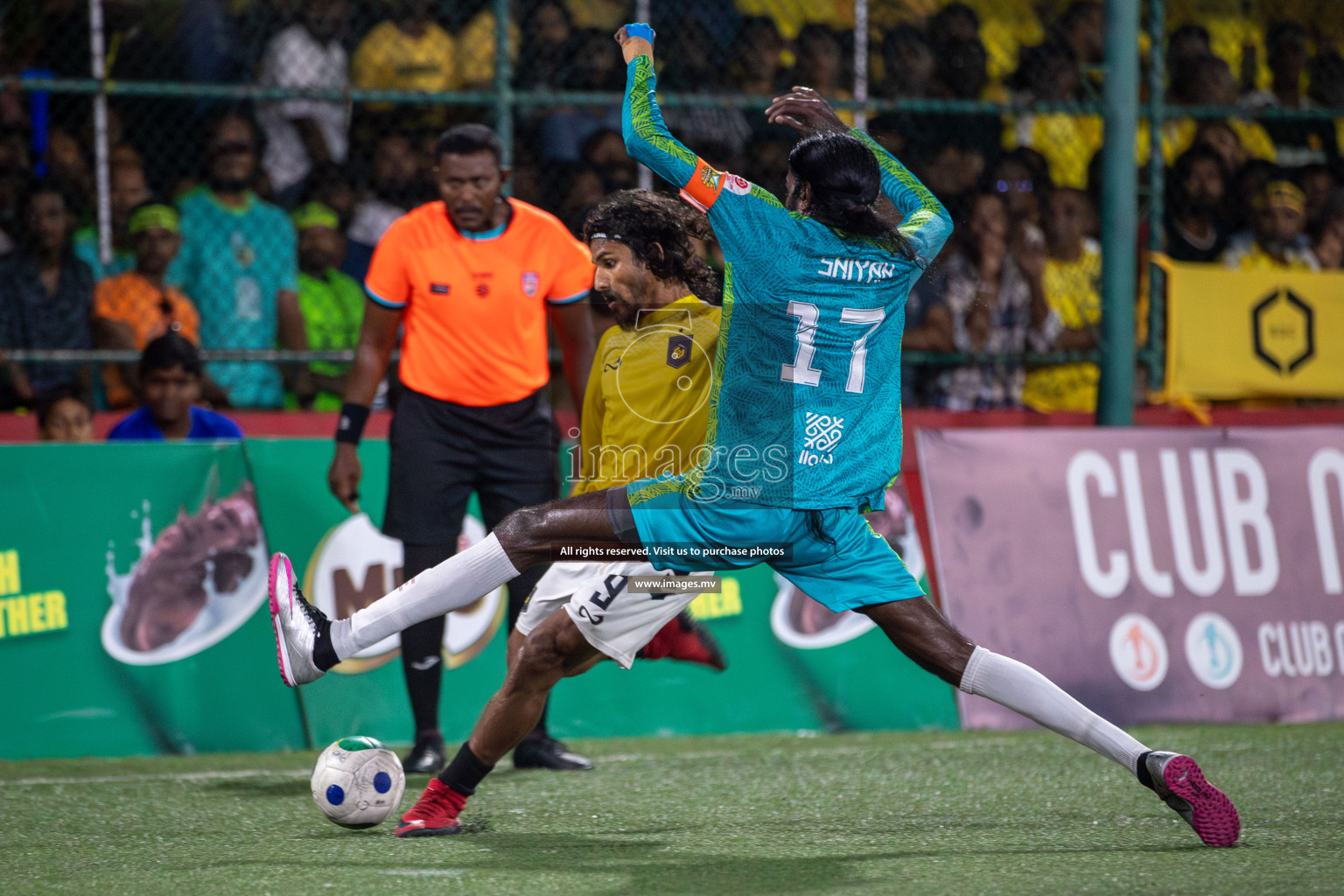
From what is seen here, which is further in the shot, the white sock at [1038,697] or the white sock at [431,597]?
the white sock at [1038,697]

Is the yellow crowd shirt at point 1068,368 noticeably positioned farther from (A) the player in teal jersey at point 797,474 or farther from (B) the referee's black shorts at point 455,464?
(A) the player in teal jersey at point 797,474

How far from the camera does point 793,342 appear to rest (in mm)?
4027

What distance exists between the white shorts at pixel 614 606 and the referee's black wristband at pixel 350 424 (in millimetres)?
1269

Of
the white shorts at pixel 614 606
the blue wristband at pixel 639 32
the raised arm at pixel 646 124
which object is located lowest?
the white shorts at pixel 614 606

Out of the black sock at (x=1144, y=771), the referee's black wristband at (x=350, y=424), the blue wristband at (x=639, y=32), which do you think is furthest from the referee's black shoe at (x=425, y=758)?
the blue wristband at (x=639, y=32)

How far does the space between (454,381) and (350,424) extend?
1.44ft

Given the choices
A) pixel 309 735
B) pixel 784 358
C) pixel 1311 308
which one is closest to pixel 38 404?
pixel 309 735

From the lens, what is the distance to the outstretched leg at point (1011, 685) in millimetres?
4016

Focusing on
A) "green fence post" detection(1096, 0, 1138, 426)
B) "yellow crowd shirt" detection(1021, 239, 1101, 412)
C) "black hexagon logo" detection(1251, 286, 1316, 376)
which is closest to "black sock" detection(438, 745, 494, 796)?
"green fence post" detection(1096, 0, 1138, 426)

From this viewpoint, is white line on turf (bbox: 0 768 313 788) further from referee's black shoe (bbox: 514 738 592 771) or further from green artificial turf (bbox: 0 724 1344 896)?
referee's black shoe (bbox: 514 738 592 771)

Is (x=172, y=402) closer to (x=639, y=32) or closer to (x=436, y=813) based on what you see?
(x=436, y=813)

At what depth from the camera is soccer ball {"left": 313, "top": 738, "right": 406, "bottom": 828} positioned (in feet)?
14.0

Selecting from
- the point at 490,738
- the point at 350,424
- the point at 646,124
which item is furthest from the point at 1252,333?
the point at 490,738

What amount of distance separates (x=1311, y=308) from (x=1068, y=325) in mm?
1242
